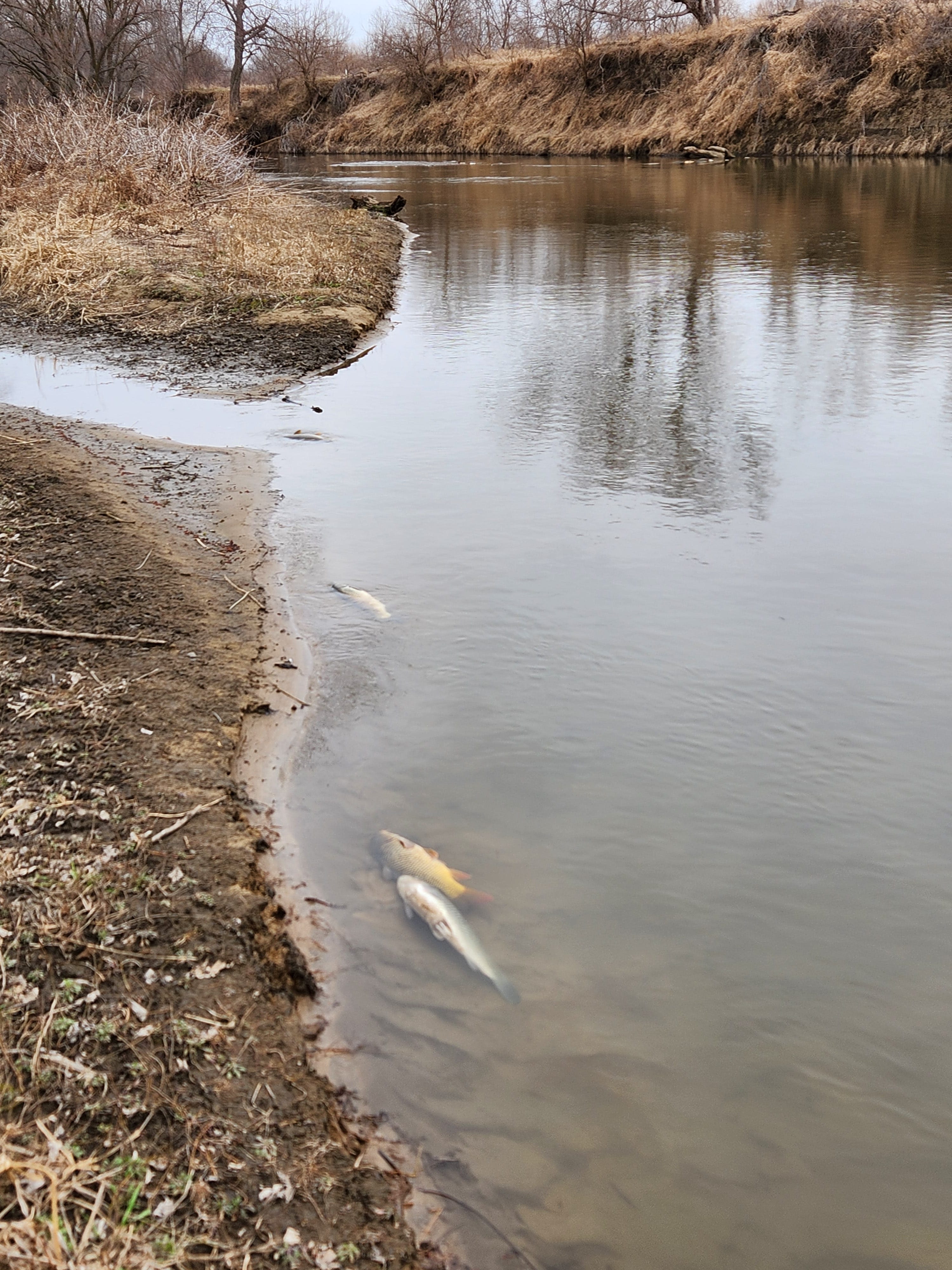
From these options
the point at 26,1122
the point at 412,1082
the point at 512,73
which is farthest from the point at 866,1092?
the point at 512,73

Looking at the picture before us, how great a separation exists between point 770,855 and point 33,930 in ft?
7.34

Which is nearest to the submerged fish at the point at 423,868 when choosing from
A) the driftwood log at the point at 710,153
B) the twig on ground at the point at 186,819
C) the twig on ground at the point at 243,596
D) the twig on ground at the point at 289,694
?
the twig on ground at the point at 186,819

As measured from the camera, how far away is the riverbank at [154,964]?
2.20m

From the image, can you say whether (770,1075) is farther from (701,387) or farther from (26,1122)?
(701,387)

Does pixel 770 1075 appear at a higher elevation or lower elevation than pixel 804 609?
lower

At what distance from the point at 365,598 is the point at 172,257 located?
32.7 ft

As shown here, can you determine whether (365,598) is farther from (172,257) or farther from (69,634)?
(172,257)

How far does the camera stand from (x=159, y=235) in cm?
1441

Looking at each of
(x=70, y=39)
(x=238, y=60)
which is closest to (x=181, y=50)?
(x=238, y=60)

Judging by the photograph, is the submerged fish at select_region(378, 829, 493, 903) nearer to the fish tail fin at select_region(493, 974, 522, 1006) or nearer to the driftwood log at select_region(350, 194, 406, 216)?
the fish tail fin at select_region(493, 974, 522, 1006)

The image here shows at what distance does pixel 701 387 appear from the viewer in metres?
8.64

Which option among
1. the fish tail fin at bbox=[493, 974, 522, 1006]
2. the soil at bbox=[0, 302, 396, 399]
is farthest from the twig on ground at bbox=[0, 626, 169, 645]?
the soil at bbox=[0, 302, 396, 399]

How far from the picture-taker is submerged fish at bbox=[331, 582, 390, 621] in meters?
5.15

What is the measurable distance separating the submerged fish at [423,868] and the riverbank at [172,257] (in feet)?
21.8
